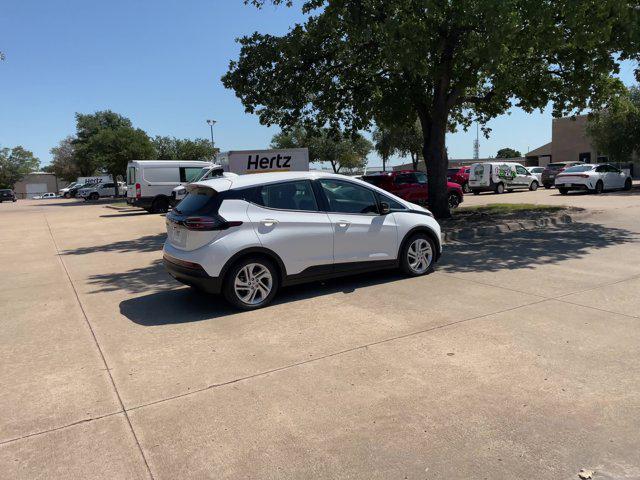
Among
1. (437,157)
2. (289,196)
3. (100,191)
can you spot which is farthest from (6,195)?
(289,196)

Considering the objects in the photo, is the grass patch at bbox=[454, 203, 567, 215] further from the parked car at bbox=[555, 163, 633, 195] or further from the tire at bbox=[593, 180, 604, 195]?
the tire at bbox=[593, 180, 604, 195]

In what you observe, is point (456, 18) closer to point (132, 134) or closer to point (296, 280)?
point (296, 280)

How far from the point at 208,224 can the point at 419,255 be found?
10.9ft

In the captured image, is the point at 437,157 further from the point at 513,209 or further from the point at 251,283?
the point at 251,283

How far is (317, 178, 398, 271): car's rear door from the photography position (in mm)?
6711

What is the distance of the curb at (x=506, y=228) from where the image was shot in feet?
38.2

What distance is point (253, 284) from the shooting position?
6.09m

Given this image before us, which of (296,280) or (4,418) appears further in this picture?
(296,280)

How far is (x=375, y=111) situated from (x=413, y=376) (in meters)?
11.9

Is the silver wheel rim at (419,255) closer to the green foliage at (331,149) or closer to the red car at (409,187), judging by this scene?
the red car at (409,187)

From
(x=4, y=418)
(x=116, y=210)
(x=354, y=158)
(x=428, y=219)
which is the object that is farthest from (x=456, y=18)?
(x=354, y=158)

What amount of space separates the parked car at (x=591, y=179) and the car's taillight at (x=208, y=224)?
72.3ft

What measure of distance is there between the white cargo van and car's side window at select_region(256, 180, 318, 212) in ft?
51.7

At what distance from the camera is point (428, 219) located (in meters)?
7.64
